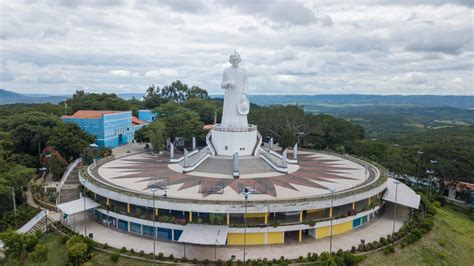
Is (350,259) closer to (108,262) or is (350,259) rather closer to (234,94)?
(108,262)

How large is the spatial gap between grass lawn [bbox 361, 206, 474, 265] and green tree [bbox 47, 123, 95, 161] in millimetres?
43256

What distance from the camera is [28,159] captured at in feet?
173

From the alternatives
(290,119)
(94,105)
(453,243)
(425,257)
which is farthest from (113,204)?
(94,105)

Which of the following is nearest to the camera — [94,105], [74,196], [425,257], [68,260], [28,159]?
[68,260]

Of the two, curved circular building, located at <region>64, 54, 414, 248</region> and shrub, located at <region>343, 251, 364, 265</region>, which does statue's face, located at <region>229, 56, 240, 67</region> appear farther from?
shrub, located at <region>343, 251, 364, 265</region>

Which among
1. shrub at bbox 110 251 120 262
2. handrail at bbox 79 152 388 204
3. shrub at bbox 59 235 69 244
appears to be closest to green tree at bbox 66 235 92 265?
shrub at bbox 110 251 120 262

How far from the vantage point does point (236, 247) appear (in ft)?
105

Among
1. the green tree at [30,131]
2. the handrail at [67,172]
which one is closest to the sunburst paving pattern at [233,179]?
the handrail at [67,172]

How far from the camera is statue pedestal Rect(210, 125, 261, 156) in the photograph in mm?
49844

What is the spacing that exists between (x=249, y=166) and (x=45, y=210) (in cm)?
2414

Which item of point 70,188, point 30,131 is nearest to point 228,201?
point 70,188

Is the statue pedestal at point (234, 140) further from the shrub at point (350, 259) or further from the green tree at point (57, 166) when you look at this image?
the shrub at point (350, 259)

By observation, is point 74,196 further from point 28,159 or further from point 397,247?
point 397,247

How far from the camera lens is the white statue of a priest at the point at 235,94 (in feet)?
169
